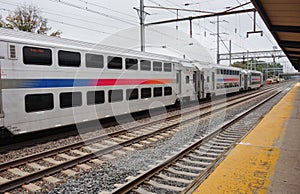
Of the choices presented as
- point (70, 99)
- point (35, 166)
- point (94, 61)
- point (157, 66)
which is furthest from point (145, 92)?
point (35, 166)

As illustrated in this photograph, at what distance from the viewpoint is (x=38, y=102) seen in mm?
8797

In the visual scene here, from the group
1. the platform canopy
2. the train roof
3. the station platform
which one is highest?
the platform canopy

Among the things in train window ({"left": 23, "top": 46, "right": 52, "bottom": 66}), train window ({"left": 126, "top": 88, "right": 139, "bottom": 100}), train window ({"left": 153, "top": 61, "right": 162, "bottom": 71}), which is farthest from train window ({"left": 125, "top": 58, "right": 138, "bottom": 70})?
train window ({"left": 23, "top": 46, "right": 52, "bottom": 66})

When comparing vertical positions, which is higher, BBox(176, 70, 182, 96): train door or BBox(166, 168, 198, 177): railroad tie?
BBox(176, 70, 182, 96): train door

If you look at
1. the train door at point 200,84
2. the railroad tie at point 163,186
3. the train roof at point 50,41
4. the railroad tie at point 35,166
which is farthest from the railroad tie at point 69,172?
the train door at point 200,84

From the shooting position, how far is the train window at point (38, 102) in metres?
8.48

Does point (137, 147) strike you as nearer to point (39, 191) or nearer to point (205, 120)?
point (39, 191)

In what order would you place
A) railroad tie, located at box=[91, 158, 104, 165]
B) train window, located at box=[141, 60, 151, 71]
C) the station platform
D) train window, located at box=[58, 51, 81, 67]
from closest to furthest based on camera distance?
1. the station platform
2. railroad tie, located at box=[91, 158, 104, 165]
3. train window, located at box=[58, 51, 81, 67]
4. train window, located at box=[141, 60, 151, 71]

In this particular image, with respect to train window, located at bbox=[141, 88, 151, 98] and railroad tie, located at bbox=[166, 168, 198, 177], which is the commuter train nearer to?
train window, located at bbox=[141, 88, 151, 98]

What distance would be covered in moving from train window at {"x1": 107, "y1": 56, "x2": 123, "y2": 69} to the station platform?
638cm

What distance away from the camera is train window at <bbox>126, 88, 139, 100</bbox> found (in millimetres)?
12980

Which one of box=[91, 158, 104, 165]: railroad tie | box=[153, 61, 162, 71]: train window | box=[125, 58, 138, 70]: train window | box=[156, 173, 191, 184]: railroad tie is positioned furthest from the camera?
box=[153, 61, 162, 71]: train window

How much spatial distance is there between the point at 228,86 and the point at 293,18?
19.4 m

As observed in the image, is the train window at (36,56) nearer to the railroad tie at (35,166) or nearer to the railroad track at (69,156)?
the railroad track at (69,156)
